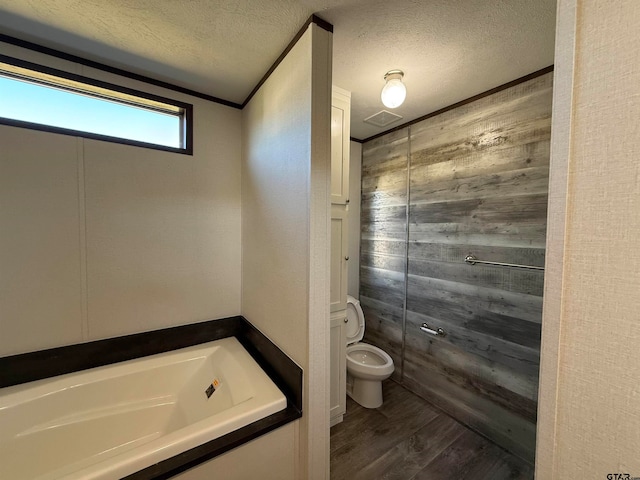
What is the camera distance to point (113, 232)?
1.55 m

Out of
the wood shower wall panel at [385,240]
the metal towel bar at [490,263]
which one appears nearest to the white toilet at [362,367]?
the wood shower wall panel at [385,240]

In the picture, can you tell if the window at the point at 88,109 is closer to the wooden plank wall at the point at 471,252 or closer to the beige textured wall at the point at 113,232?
the beige textured wall at the point at 113,232

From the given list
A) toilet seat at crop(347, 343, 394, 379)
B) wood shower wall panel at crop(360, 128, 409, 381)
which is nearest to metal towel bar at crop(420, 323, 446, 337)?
wood shower wall panel at crop(360, 128, 409, 381)

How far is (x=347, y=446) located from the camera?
5.51 ft

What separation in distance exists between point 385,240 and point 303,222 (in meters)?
1.50

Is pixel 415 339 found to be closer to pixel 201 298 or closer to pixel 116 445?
pixel 201 298

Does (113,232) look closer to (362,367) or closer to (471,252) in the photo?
(362,367)

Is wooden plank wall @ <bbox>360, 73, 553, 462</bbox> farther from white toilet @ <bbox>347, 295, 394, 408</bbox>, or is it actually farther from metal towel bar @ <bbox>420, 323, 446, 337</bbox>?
white toilet @ <bbox>347, 295, 394, 408</bbox>

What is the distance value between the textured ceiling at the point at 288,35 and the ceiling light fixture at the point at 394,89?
5 cm

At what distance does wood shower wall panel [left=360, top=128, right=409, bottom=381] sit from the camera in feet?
7.61

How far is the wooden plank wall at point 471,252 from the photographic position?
1.55m

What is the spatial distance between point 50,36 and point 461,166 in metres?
2.61

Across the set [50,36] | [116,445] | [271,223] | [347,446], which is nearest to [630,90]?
[271,223]

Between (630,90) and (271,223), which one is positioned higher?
(630,90)
